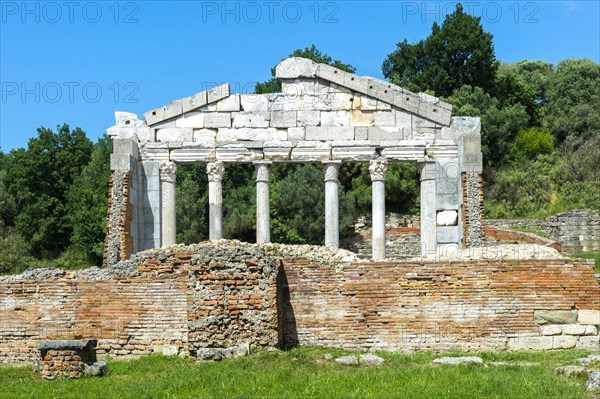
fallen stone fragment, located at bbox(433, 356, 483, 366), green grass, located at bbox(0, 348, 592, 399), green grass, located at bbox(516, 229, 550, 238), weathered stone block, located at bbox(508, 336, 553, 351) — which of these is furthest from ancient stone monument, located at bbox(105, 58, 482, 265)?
fallen stone fragment, located at bbox(433, 356, 483, 366)

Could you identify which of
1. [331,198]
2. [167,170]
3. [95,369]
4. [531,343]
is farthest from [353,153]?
[95,369]

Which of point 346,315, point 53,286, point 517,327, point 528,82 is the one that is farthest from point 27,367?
point 528,82

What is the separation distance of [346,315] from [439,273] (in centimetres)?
215

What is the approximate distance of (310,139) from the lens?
30.2m

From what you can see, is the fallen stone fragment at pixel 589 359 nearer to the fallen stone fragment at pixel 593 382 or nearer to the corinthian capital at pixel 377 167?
the fallen stone fragment at pixel 593 382

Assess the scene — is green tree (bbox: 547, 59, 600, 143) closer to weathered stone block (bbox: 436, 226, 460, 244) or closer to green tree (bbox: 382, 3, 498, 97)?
green tree (bbox: 382, 3, 498, 97)

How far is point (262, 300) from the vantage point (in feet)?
55.5

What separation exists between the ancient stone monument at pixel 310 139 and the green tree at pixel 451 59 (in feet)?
80.1

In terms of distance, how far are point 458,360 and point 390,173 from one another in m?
29.2

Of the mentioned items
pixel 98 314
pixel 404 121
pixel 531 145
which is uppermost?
pixel 531 145

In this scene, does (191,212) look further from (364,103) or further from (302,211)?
(364,103)

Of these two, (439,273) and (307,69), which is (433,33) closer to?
(307,69)

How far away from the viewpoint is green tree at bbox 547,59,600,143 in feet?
179

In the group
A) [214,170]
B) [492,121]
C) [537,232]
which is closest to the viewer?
[214,170]
